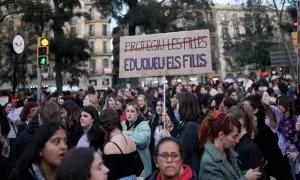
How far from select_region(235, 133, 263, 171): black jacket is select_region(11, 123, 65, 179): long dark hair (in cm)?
199

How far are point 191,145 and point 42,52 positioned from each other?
287 inches

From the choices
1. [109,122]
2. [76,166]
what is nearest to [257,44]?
[109,122]

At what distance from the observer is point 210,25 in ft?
119

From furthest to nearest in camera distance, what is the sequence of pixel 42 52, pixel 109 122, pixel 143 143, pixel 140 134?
1. pixel 42 52
2. pixel 140 134
3. pixel 143 143
4. pixel 109 122

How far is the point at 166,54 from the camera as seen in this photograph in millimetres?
8672

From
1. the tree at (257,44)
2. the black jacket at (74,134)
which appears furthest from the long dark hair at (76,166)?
the tree at (257,44)

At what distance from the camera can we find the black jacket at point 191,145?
18.1ft

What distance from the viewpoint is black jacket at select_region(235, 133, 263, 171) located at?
478cm

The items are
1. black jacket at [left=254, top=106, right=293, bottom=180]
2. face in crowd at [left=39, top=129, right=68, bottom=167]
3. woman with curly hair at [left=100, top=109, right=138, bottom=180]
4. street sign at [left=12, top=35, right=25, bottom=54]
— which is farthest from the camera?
street sign at [left=12, top=35, right=25, bottom=54]

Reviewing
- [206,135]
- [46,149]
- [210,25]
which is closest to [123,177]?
[206,135]

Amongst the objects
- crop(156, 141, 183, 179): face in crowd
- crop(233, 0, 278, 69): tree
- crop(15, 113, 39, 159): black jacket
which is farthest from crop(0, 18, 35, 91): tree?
crop(156, 141, 183, 179): face in crowd

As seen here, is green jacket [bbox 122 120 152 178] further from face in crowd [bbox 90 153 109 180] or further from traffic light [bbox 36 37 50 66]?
traffic light [bbox 36 37 50 66]

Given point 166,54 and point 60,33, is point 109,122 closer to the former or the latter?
point 166,54

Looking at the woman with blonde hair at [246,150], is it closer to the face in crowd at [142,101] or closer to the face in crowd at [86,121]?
the face in crowd at [86,121]
